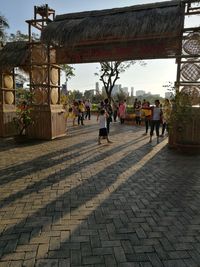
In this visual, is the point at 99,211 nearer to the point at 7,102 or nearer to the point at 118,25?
the point at 118,25

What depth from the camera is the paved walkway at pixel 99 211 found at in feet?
9.95

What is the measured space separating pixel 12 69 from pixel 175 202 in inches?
418

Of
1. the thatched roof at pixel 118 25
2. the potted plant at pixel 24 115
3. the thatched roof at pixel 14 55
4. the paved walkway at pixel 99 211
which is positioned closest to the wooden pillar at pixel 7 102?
the thatched roof at pixel 14 55

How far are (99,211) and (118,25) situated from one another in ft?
26.0

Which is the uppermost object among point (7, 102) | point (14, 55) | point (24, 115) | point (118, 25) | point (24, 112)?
point (118, 25)

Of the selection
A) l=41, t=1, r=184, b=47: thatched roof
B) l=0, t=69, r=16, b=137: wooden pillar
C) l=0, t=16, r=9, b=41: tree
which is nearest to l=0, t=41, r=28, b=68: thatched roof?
l=0, t=69, r=16, b=137: wooden pillar

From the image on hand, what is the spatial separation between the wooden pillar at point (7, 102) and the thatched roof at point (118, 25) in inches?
124

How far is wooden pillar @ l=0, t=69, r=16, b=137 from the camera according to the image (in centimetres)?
1198

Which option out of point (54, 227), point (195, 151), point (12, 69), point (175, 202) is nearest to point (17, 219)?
point (54, 227)

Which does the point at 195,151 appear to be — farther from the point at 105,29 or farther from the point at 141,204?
the point at 105,29

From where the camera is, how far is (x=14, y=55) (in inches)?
455

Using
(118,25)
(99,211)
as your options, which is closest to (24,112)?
(118,25)

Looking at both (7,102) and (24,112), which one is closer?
(24,112)

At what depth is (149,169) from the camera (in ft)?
22.3
